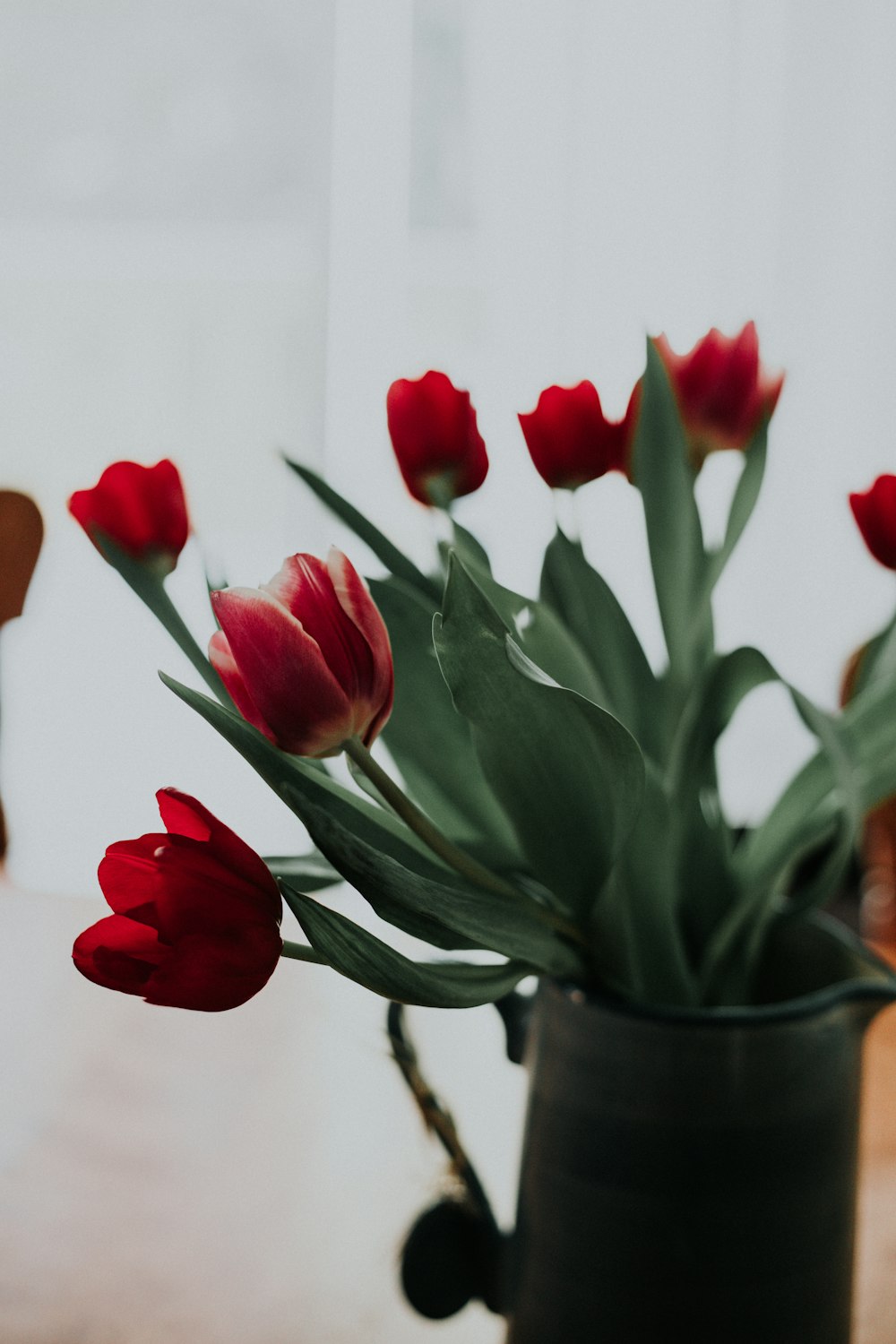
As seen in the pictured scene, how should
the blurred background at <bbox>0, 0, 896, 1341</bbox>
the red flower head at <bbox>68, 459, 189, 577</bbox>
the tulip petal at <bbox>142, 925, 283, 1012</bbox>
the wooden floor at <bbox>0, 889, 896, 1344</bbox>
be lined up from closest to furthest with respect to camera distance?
the tulip petal at <bbox>142, 925, 283, 1012</bbox>, the red flower head at <bbox>68, 459, 189, 577</bbox>, the wooden floor at <bbox>0, 889, 896, 1344</bbox>, the blurred background at <bbox>0, 0, 896, 1341</bbox>

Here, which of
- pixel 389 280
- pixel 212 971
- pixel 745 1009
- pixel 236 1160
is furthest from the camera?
pixel 389 280

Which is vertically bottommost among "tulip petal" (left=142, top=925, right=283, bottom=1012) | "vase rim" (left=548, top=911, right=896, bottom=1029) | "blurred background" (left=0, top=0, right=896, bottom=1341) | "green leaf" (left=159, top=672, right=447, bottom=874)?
"vase rim" (left=548, top=911, right=896, bottom=1029)

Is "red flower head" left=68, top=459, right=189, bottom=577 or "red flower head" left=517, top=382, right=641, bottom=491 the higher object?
"red flower head" left=517, top=382, right=641, bottom=491

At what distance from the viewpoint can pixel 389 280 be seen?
226 cm

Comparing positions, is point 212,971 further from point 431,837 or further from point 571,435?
point 571,435

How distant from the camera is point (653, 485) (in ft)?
1.37

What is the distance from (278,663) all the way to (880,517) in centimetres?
21

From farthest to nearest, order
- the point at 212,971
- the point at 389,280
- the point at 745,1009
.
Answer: the point at 389,280, the point at 745,1009, the point at 212,971

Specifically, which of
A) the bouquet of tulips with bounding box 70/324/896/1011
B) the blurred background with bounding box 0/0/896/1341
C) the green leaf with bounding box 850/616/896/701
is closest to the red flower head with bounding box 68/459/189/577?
the bouquet of tulips with bounding box 70/324/896/1011

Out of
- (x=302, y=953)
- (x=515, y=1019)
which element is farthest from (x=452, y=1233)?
(x=302, y=953)

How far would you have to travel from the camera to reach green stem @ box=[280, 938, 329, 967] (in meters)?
0.29

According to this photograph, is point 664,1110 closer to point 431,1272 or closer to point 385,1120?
point 431,1272

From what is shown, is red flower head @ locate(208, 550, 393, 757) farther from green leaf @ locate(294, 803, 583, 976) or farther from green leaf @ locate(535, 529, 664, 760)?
green leaf @ locate(535, 529, 664, 760)

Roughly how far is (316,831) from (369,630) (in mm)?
44
